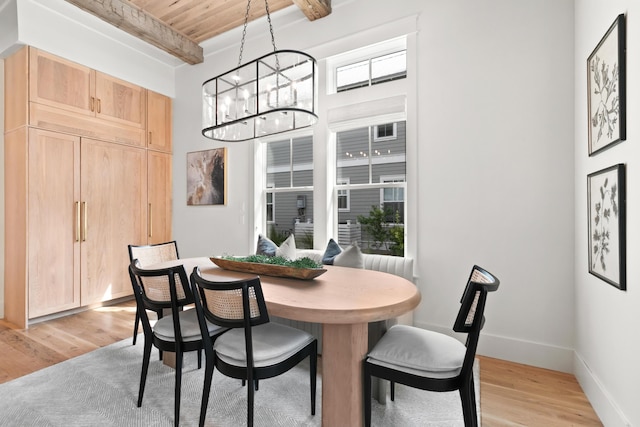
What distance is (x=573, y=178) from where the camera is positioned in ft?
8.05

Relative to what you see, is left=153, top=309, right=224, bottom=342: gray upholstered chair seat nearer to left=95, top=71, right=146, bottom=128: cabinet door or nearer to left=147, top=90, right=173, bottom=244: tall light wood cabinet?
left=147, top=90, right=173, bottom=244: tall light wood cabinet

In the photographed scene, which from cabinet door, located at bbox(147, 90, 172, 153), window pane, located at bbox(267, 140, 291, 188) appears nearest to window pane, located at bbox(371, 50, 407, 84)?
window pane, located at bbox(267, 140, 291, 188)

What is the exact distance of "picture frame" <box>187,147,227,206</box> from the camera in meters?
4.34

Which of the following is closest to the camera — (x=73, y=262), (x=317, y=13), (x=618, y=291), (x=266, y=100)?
(x=618, y=291)

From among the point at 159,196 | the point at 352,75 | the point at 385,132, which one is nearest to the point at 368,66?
the point at 352,75

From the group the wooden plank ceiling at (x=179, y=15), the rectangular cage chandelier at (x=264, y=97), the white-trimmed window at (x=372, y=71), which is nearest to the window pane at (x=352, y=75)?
the white-trimmed window at (x=372, y=71)

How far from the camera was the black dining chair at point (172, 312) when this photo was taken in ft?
6.01

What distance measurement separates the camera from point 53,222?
11.8 feet

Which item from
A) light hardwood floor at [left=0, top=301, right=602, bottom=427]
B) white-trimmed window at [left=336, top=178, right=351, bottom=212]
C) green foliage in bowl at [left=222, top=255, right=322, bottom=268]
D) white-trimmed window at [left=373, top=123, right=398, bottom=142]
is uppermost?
white-trimmed window at [left=373, top=123, right=398, bottom=142]

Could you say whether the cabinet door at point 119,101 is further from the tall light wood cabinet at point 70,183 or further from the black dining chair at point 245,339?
the black dining chair at point 245,339

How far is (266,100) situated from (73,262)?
10.3ft

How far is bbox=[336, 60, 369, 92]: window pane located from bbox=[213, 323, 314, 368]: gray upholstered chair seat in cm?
262

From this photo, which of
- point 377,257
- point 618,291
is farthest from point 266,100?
point 618,291

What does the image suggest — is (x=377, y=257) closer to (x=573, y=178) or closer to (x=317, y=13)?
(x=573, y=178)
